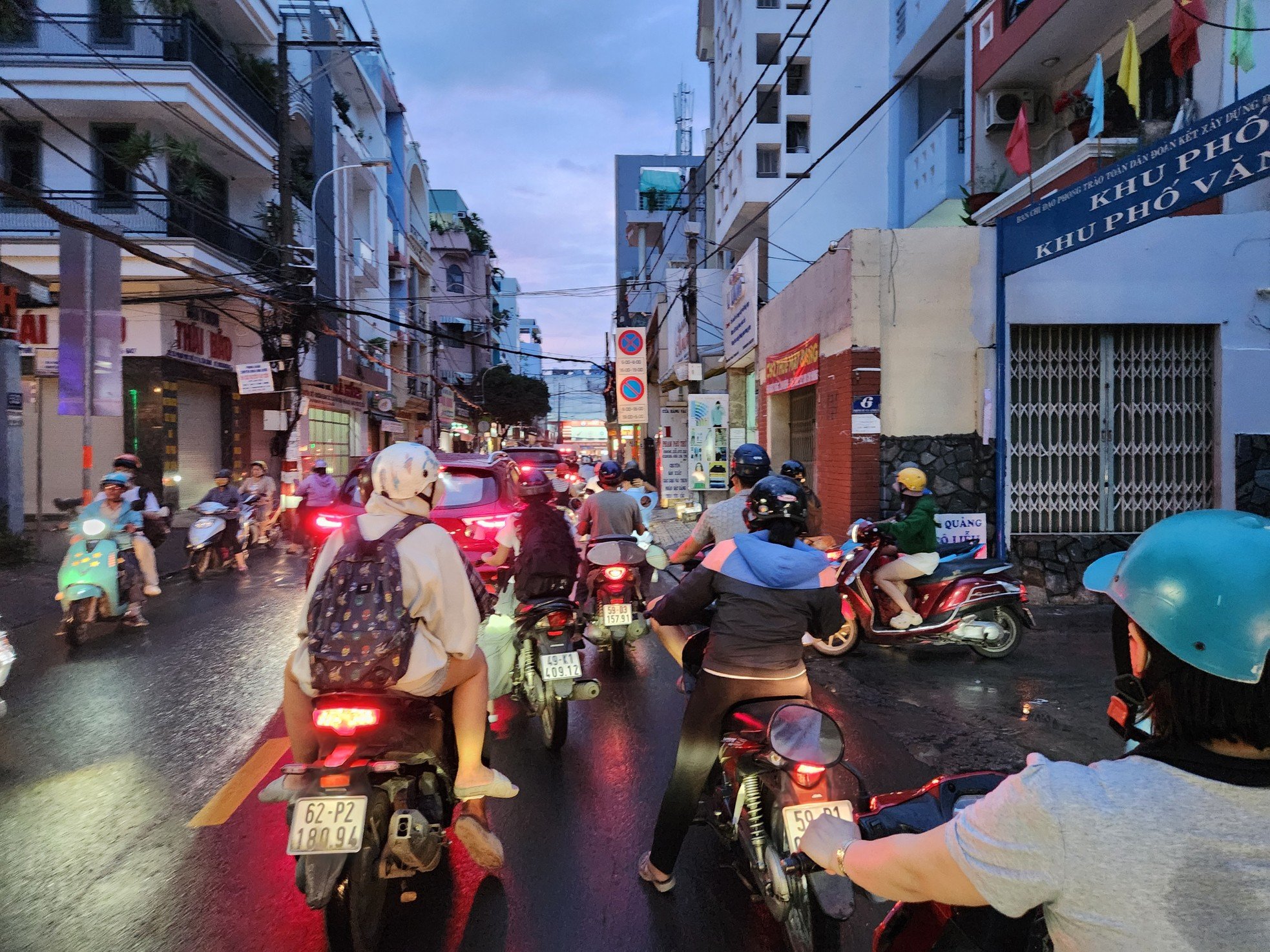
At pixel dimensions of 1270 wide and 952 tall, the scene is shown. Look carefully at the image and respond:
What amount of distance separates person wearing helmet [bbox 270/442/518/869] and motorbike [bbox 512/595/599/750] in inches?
58.9

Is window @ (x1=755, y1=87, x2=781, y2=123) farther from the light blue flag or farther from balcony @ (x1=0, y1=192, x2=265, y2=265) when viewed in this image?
the light blue flag

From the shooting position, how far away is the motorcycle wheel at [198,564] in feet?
38.7

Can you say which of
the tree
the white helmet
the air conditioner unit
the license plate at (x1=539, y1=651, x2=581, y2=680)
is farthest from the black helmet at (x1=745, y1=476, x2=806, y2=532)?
the tree

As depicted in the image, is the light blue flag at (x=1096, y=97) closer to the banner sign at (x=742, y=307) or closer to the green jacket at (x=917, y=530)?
the green jacket at (x=917, y=530)

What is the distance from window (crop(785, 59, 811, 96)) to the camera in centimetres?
3525

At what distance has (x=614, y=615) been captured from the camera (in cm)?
629

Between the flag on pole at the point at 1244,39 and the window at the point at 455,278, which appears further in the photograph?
the window at the point at 455,278

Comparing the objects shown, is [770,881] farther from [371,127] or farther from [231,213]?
[371,127]

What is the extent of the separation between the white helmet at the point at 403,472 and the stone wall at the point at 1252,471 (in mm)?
9701

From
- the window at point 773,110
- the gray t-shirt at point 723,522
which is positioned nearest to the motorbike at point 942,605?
the gray t-shirt at point 723,522

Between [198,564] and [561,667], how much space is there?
9271 mm

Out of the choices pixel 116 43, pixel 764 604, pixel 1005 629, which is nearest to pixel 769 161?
pixel 116 43

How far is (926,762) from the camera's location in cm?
479

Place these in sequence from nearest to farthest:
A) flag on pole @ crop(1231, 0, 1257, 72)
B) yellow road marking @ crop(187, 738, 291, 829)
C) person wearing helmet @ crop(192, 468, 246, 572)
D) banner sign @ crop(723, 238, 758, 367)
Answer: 1. yellow road marking @ crop(187, 738, 291, 829)
2. flag on pole @ crop(1231, 0, 1257, 72)
3. person wearing helmet @ crop(192, 468, 246, 572)
4. banner sign @ crop(723, 238, 758, 367)
